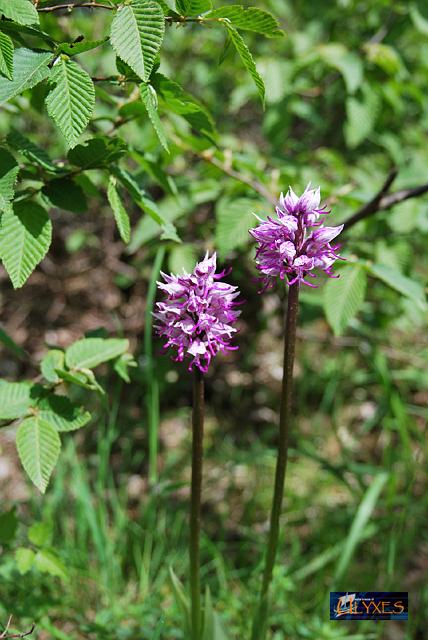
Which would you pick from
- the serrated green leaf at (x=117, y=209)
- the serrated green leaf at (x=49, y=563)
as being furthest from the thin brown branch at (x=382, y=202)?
the serrated green leaf at (x=49, y=563)

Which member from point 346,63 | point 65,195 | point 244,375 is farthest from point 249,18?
point 244,375

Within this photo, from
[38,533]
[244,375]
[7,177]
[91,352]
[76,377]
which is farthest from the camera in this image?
[244,375]

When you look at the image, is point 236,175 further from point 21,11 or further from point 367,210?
point 21,11

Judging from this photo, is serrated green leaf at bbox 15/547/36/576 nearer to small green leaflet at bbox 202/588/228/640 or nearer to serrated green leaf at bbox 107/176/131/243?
small green leaflet at bbox 202/588/228/640

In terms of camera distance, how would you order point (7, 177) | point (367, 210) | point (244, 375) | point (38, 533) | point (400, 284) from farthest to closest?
point (244, 375)
point (367, 210)
point (400, 284)
point (38, 533)
point (7, 177)

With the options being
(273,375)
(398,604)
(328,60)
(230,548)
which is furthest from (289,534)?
(328,60)

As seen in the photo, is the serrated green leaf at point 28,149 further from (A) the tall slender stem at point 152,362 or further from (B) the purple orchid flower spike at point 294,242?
(A) the tall slender stem at point 152,362

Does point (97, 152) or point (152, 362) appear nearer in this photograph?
point (97, 152)
